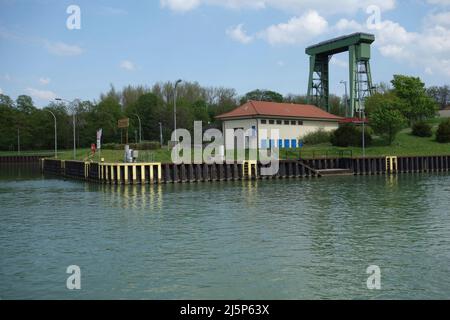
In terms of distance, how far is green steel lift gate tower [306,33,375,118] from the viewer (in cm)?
7662

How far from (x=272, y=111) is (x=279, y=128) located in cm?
227

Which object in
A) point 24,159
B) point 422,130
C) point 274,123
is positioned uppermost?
point 274,123

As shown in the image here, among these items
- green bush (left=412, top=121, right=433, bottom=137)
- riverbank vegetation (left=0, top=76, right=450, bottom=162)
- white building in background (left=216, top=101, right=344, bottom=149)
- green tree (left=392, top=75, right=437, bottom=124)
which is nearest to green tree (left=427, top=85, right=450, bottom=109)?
riverbank vegetation (left=0, top=76, right=450, bottom=162)

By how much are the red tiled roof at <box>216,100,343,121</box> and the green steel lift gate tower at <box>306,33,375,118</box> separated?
1475 centimetres

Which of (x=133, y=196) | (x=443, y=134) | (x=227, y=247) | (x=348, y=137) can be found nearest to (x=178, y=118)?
(x=348, y=137)

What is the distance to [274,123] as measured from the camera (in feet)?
194

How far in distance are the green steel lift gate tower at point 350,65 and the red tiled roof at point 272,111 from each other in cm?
1475

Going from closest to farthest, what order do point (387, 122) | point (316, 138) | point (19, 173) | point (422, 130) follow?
point (387, 122) < point (316, 138) < point (19, 173) < point (422, 130)

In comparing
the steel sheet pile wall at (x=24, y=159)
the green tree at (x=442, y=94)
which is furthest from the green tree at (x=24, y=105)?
the green tree at (x=442, y=94)

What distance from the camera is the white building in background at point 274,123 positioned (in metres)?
57.5

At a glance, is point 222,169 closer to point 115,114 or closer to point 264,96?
point 115,114

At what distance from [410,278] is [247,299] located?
4.45 meters

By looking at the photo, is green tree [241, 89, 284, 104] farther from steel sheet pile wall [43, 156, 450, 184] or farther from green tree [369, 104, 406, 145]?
steel sheet pile wall [43, 156, 450, 184]

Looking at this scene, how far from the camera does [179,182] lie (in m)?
40.4
